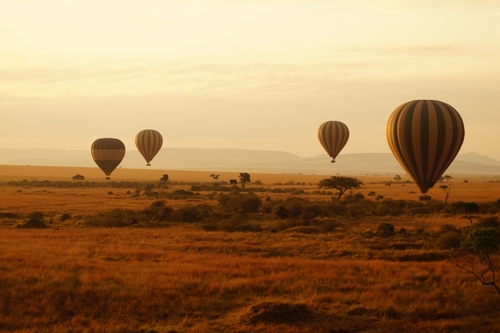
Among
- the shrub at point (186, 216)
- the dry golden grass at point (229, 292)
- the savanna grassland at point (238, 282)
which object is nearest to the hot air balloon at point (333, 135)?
the shrub at point (186, 216)

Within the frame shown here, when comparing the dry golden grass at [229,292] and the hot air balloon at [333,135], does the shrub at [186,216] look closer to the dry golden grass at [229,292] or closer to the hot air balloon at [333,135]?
the dry golden grass at [229,292]

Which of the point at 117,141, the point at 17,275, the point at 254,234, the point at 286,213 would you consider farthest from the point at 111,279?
the point at 117,141

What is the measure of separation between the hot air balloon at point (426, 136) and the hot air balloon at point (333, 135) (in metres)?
33.2

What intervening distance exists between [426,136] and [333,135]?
120 feet

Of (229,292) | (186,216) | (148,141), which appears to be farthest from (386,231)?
(148,141)

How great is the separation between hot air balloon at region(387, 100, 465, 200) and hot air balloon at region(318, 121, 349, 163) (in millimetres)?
33191

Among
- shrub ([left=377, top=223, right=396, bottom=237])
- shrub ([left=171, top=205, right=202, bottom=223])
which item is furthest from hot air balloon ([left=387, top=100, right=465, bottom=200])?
shrub ([left=171, top=205, right=202, bottom=223])

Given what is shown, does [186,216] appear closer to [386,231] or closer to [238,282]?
[386,231]

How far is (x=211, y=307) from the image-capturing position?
15875mm

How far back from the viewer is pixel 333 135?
81875 mm

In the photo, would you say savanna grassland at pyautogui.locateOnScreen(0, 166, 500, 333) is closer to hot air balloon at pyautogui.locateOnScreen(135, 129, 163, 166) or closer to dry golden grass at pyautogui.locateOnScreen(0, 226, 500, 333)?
dry golden grass at pyautogui.locateOnScreen(0, 226, 500, 333)

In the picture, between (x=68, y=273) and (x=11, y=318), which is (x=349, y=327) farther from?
(x=68, y=273)

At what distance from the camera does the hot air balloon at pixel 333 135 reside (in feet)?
268

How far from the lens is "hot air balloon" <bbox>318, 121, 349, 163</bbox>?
81.8m
